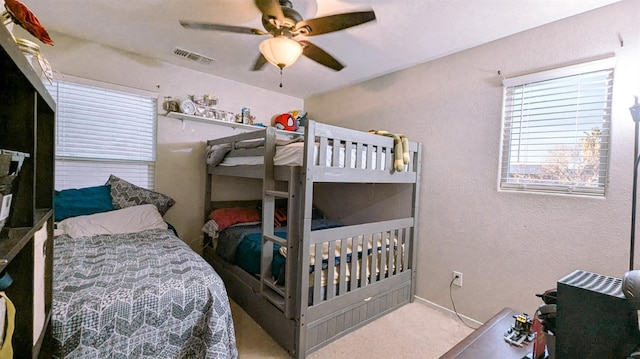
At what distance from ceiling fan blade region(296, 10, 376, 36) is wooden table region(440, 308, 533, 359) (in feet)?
5.46

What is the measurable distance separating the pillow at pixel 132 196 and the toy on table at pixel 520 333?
300 centimetres

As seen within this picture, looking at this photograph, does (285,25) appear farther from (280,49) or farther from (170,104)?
(170,104)

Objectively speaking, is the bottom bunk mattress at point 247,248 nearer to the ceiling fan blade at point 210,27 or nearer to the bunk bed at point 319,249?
the bunk bed at point 319,249

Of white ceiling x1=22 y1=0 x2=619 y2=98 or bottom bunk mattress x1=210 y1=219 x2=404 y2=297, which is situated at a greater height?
white ceiling x1=22 y1=0 x2=619 y2=98

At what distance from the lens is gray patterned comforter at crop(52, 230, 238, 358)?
3.75 ft

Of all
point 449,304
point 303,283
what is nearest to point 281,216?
point 303,283

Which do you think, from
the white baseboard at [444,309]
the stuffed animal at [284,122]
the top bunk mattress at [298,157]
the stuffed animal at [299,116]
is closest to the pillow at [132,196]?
the top bunk mattress at [298,157]

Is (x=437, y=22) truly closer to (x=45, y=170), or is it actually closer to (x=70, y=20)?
(x=45, y=170)

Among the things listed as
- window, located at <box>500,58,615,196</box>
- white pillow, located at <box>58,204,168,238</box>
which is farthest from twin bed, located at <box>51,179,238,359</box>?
window, located at <box>500,58,615,196</box>

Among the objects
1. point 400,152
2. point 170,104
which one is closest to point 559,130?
point 400,152

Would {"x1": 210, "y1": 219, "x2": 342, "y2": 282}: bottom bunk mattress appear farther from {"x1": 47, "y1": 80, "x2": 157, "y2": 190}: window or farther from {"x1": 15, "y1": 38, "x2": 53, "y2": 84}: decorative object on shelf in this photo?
{"x1": 15, "y1": 38, "x2": 53, "y2": 84}: decorative object on shelf

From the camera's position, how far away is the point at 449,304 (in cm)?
242

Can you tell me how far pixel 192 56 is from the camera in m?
2.71

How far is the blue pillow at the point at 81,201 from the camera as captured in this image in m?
2.28
